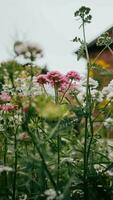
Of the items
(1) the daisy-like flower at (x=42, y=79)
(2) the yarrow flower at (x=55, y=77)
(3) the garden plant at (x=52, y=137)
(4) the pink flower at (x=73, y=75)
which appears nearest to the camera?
(3) the garden plant at (x=52, y=137)

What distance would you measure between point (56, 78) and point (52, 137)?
0.51 metres

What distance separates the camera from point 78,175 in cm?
296

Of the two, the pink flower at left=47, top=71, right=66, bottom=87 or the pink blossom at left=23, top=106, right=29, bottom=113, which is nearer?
the pink blossom at left=23, top=106, right=29, bottom=113

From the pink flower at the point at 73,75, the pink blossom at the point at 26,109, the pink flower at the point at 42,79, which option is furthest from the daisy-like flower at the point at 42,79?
the pink blossom at the point at 26,109

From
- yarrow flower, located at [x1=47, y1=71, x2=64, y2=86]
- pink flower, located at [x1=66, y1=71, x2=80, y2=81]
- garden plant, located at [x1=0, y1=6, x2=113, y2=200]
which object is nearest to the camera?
garden plant, located at [x1=0, y1=6, x2=113, y2=200]

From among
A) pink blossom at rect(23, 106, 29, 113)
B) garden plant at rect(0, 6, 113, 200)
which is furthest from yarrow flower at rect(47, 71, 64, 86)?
pink blossom at rect(23, 106, 29, 113)

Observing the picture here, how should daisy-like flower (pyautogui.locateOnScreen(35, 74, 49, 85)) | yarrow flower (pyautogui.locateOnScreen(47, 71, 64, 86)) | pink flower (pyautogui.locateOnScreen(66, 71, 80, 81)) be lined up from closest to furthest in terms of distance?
1. yarrow flower (pyautogui.locateOnScreen(47, 71, 64, 86))
2. daisy-like flower (pyautogui.locateOnScreen(35, 74, 49, 85))
3. pink flower (pyautogui.locateOnScreen(66, 71, 80, 81))

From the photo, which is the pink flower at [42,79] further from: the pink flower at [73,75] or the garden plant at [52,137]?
the pink flower at [73,75]

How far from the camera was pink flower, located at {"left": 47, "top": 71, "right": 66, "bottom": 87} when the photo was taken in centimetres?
342

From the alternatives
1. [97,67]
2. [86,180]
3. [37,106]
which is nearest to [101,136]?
[97,67]

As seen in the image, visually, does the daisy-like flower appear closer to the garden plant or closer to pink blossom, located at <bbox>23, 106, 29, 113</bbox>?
the garden plant

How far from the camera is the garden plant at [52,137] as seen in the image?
2586 mm

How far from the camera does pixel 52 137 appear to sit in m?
3.12

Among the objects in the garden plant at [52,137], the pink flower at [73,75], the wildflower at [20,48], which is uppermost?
the pink flower at [73,75]
